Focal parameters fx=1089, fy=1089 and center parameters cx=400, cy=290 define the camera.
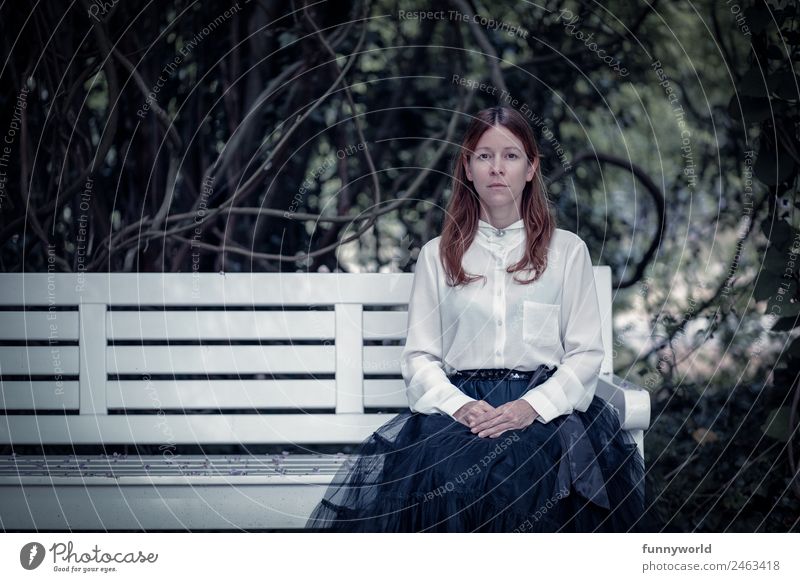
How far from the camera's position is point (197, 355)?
2949mm

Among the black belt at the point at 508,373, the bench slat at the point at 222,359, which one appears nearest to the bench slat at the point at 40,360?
the bench slat at the point at 222,359

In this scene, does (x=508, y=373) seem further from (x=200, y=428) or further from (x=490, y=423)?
(x=200, y=428)

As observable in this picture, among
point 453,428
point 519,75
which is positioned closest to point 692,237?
point 519,75

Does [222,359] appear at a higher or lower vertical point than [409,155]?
lower

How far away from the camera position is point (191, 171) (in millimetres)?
3568

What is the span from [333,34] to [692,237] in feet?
5.16

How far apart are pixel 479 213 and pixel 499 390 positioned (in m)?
0.43

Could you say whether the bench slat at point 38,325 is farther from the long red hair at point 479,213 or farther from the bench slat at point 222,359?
the long red hair at point 479,213

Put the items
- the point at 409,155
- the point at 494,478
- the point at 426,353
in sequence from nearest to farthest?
the point at 494,478 → the point at 426,353 → the point at 409,155

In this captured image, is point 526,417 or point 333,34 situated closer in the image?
point 526,417

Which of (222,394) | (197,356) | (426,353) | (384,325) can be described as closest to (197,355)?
(197,356)

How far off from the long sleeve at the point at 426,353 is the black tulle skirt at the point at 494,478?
0.04 m
